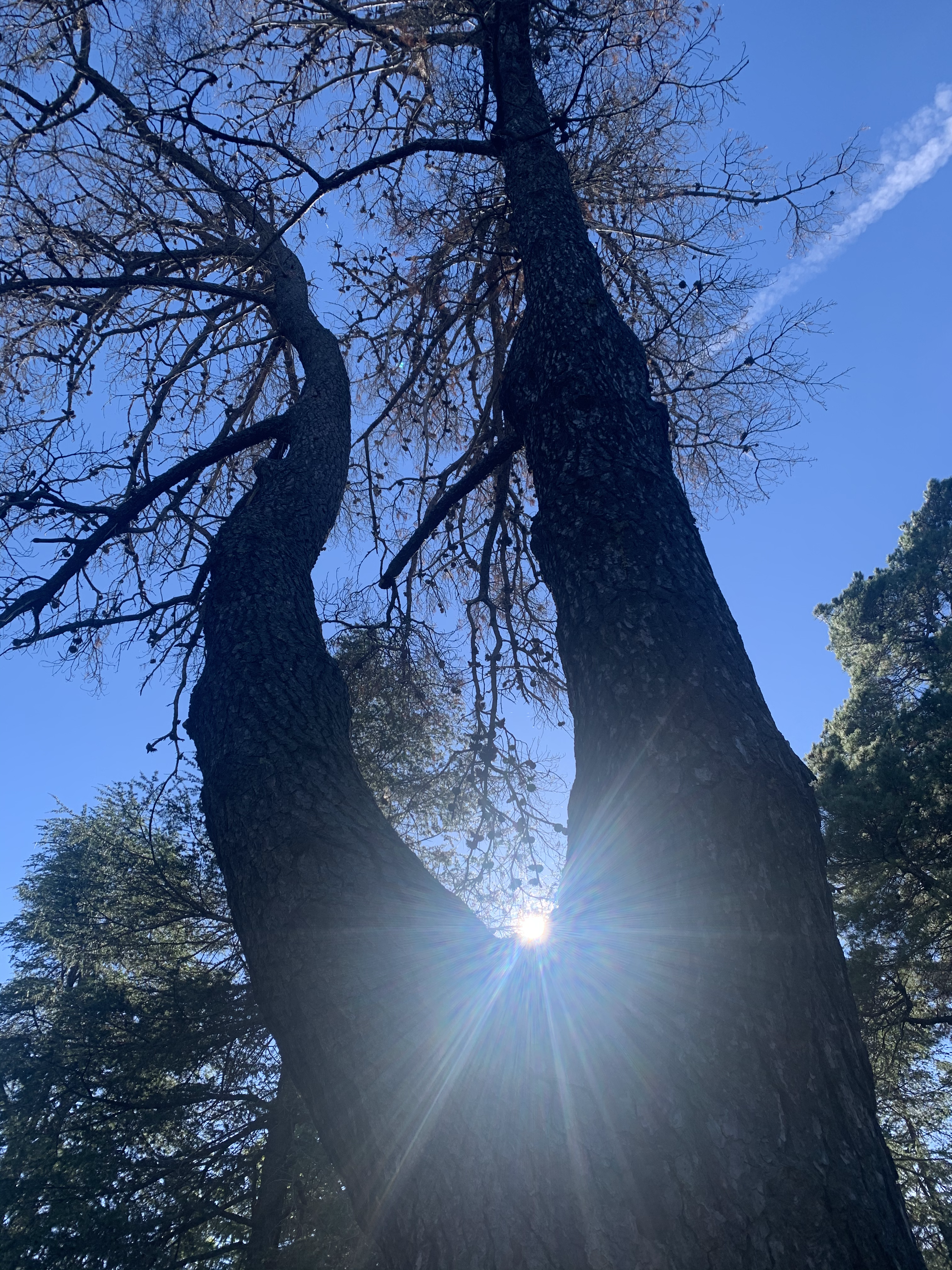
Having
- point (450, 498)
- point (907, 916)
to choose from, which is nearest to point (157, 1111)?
point (450, 498)

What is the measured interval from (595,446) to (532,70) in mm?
4286

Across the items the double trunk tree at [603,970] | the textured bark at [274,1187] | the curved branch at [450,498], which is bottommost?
the textured bark at [274,1187]

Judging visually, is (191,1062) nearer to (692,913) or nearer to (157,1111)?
(157,1111)

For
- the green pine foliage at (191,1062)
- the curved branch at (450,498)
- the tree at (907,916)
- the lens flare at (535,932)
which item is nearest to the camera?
the lens flare at (535,932)

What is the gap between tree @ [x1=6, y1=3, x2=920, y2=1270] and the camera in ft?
3.97

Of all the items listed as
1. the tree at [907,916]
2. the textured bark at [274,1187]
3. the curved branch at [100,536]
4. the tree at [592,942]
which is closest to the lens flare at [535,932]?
the tree at [592,942]

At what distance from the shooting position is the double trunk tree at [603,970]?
3.93 ft

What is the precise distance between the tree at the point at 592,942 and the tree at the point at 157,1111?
3.64 m

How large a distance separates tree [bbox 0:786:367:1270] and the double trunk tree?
3.87 m

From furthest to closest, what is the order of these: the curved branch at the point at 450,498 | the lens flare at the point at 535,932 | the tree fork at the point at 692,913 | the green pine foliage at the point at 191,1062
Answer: the green pine foliage at the point at 191,1062 → the curved branch at the point at 450,498 → the lens flare at the point at 535,932 → the tree fork at the point at 692,913

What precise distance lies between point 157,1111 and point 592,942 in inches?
234

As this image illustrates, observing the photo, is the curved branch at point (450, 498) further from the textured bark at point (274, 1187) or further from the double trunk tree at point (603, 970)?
the textured bark at point (274, 1187)

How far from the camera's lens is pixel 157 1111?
5.85 metres

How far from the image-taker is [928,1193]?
291 inches
